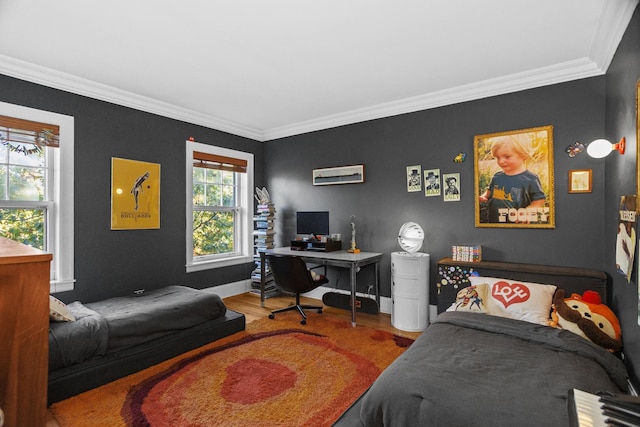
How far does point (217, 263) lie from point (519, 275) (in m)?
3.77

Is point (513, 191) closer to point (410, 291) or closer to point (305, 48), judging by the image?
point (410, 291)

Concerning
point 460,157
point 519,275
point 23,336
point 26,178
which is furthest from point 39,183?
point 519,275

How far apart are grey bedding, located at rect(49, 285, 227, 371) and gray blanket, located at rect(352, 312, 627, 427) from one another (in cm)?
200

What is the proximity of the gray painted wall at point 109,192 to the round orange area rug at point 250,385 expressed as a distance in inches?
54.8

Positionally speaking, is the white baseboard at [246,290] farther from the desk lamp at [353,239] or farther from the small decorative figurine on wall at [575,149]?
the small decorative figurine on wall at [575,149]

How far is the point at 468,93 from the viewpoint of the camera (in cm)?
353

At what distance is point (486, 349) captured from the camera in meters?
1.90

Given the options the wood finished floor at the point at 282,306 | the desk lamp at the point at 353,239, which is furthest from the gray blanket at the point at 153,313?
the desk lamp at the point at 353,239

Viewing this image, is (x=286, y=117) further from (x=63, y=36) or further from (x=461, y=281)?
(x=461, y=281)

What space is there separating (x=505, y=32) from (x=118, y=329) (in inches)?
152

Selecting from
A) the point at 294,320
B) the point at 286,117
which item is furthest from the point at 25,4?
the point at 294,320

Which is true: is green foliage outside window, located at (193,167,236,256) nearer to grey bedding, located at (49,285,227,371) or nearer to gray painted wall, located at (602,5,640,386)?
grey bedding, located at (49,285,227,371)

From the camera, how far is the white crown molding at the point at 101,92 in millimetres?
2936

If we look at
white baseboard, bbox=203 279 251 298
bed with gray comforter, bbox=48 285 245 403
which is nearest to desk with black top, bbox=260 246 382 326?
white baseboard, bbox=203 279 251 298
